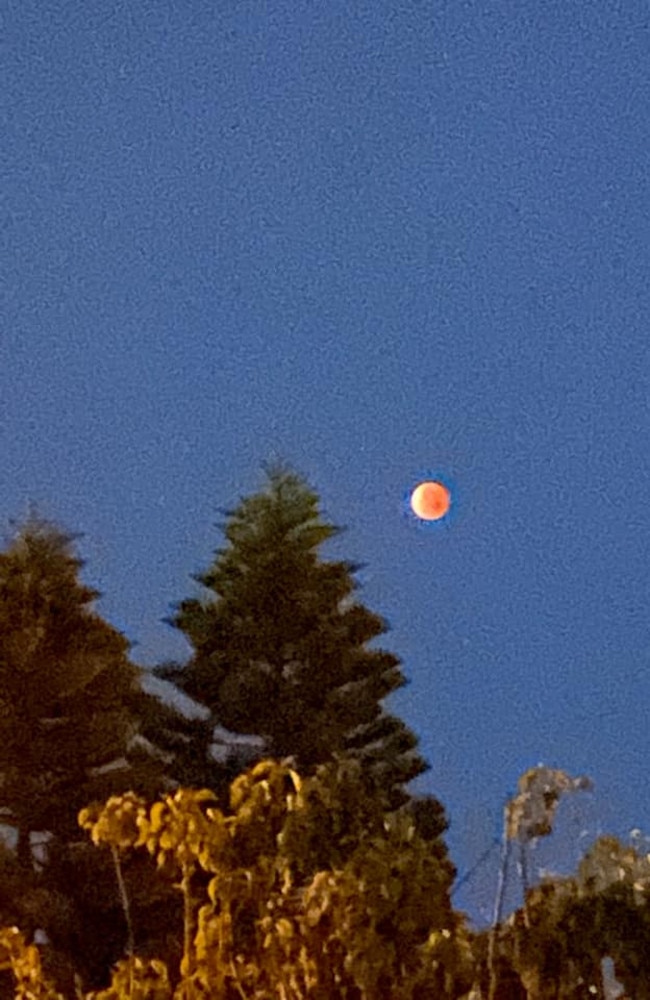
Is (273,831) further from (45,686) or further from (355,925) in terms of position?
(45,686)

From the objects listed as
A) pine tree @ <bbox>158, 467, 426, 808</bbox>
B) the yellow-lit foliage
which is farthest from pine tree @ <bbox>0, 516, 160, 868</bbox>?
the yellow-lit foliage

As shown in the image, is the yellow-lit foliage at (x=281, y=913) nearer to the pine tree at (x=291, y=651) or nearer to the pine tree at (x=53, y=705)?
the pine tree at (x=53, y=705)

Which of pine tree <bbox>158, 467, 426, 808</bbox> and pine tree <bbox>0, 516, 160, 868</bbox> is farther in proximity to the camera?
pine tree <bbox>158, 467, 426, 808</bbox>

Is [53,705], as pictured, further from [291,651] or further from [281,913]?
[281,913]

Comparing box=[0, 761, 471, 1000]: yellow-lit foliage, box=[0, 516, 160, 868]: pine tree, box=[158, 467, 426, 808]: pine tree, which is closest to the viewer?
box=[0, 761, 471, 1000]: yellow-lit foliage

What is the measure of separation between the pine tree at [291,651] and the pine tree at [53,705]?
1.58 meters

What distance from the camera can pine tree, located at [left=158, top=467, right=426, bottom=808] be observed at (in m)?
14.4

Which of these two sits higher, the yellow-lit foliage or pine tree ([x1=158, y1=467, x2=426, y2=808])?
pine tree ([x1=158, y1=467, x2=426, y2=808])

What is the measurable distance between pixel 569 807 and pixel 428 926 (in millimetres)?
709

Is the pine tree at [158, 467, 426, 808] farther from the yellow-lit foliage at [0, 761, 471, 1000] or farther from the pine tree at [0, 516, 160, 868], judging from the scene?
the yellow-lit foliage at [0, 761, 471, 1000]

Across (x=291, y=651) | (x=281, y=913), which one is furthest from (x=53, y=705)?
(x=281, y=913)

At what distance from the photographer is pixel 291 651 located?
1481cm

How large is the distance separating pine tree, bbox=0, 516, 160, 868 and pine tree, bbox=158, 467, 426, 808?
1.58 metres

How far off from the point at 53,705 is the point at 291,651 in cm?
269
